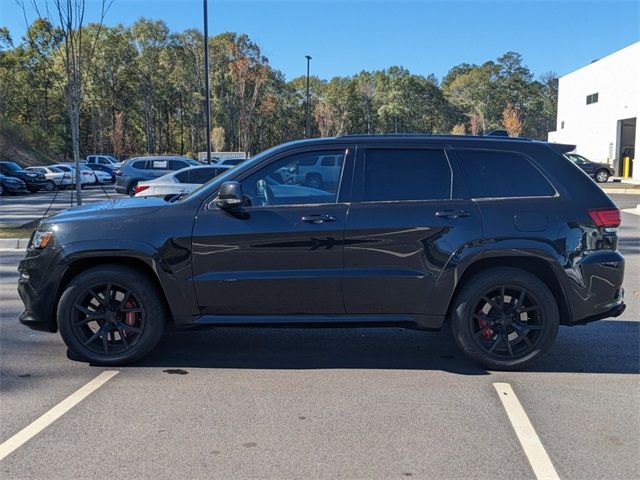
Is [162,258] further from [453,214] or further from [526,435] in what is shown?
[526,435]

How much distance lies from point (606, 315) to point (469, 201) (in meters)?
1.45

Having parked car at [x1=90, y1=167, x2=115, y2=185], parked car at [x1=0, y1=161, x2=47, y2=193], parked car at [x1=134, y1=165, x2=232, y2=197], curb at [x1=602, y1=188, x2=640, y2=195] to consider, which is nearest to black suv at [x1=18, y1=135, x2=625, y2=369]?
parked car at [x1=134, y1=165, x2=232, y2=197]

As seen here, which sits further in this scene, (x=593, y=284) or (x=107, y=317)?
(x=107, y=317)

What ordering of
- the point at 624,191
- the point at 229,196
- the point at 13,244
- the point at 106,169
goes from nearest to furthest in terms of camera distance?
the point at 229,196, the point at 13,244, the point at 624,191, the point at 106,169

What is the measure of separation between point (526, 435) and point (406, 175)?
215 cm

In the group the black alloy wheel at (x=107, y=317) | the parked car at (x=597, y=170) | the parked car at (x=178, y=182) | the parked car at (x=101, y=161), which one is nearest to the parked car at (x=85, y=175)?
the parked car at (x=101, y=161)

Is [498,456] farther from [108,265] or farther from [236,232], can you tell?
[108,265]

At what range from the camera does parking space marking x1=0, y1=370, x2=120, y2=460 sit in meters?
3.60

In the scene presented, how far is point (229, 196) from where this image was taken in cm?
464

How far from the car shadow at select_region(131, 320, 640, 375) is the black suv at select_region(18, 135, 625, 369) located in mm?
426

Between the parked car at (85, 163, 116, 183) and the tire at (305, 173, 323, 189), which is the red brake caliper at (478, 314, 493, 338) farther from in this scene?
the parked car at (85, 163, 116, 183)

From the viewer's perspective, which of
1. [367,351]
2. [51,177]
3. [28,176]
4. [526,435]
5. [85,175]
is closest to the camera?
[526,435]


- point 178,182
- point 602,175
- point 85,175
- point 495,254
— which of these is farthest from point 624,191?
point 85,175

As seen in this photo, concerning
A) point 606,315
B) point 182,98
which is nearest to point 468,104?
point 182,98
